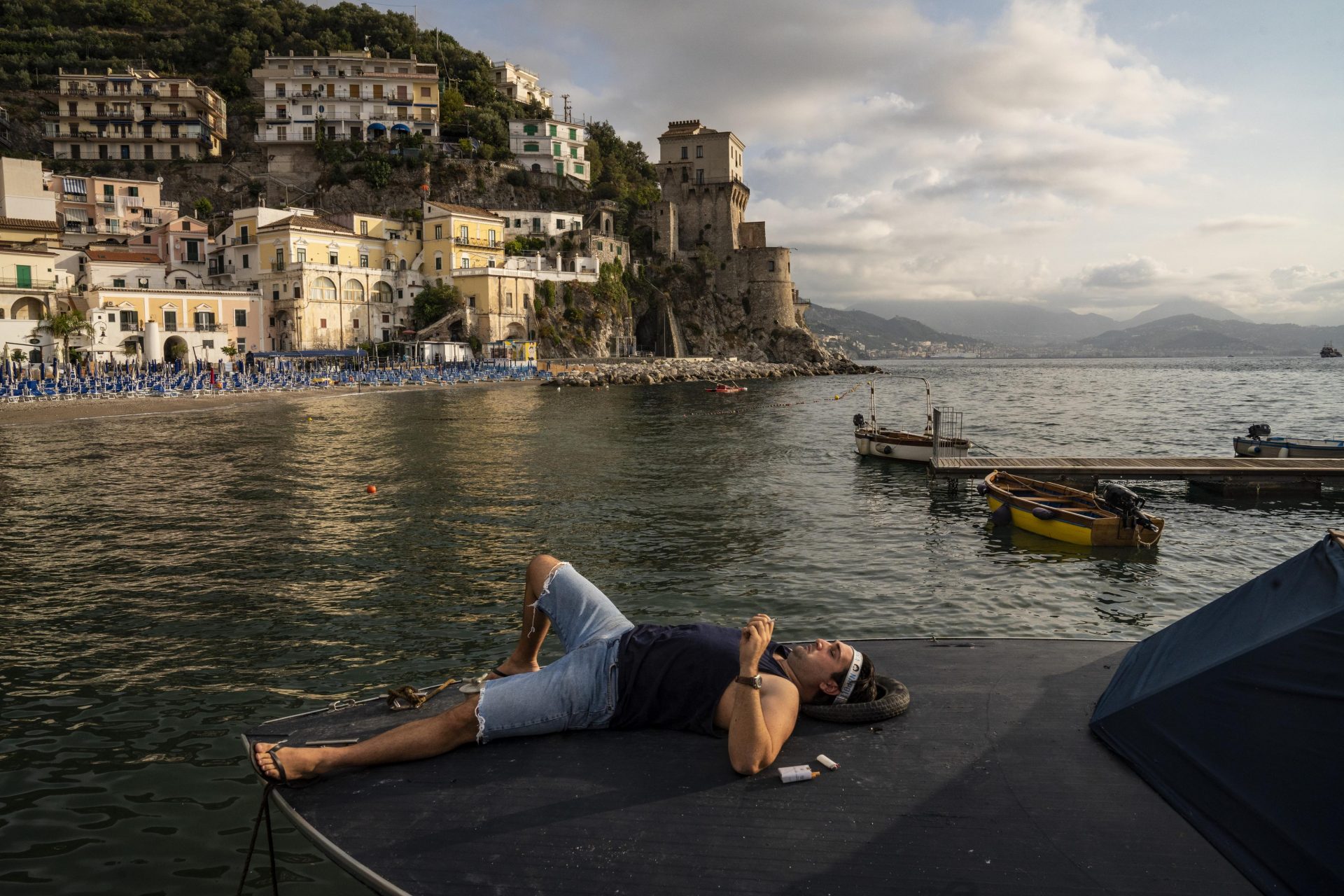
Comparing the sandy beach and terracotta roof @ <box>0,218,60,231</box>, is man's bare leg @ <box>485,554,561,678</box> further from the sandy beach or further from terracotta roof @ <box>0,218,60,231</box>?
terracotta roof @ <box>0,218,60,231</box>

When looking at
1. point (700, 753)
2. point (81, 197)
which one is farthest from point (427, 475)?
point (81, 197)

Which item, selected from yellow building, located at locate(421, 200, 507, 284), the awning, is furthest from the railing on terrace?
yellow building, located at locate(421, 200, 507, 284)

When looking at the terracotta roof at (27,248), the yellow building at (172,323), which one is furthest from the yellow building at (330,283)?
the terracotta roof at (27,248)

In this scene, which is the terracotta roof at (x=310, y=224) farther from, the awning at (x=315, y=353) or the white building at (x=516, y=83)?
the white building at (x=516, y=83)

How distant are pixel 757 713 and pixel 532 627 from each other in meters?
1.84

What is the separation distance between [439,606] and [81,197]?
8052 centimetres

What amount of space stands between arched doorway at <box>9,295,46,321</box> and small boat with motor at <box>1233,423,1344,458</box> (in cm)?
6523

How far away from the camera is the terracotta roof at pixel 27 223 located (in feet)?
175

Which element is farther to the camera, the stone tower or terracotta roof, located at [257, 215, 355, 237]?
the stone tower

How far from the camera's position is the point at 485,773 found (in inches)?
174

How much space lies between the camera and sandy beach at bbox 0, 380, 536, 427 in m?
35.6

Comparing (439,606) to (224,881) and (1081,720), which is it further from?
(1081,720)

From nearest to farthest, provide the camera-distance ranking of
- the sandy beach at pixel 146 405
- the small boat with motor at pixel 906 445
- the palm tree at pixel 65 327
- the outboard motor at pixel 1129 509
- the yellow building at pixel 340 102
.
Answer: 1. the outboard motor at pixel 1129 509
2. the small boat with motor at pixel 906 445
3. the sandy beach at pixel 146 405
4. the palm tree at pixel 65 327
5. the yellow building at pixel 340 102

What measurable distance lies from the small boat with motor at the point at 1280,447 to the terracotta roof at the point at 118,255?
7178 cm
